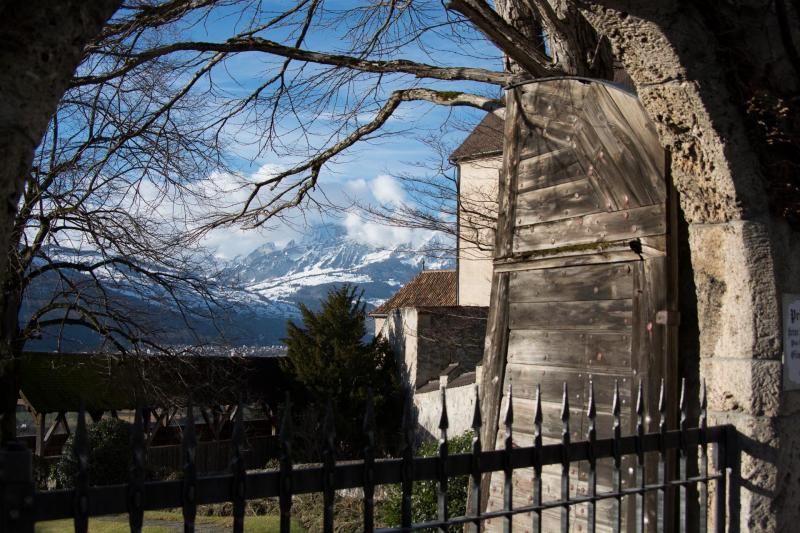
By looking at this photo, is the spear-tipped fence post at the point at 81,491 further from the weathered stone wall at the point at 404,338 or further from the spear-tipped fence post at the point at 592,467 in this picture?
the weathered stone wall at the point at 404,338

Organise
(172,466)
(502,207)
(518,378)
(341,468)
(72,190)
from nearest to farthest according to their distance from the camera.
→ 1. (341,468)
2. (518,378)
3. (502,207)
4. (72,190)
5. (172,466)

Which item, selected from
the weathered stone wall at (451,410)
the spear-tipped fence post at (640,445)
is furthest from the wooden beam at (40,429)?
the spear-tipped fence post at (640,445)

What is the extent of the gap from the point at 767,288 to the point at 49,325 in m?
13.5

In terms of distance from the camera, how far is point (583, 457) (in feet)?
9.57

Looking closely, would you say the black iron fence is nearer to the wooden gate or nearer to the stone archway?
the stone archway

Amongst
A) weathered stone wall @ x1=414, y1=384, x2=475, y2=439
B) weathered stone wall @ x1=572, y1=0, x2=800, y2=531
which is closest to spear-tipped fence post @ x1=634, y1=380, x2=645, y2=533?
weathered stone wall @ x1=572, y1=0, x2=800, y2=531

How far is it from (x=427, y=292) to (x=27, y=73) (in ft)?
108

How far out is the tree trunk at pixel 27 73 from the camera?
6.13ft

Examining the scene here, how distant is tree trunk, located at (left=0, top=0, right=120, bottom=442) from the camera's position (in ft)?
6.13

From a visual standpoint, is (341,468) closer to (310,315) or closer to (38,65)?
(38,65)

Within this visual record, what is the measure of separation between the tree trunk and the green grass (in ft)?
33.6

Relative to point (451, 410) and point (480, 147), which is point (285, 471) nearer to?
point (451, 410)

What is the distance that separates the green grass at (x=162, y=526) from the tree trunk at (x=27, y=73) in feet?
33.6

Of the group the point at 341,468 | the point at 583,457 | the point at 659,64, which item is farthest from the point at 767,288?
the point at 341,468
